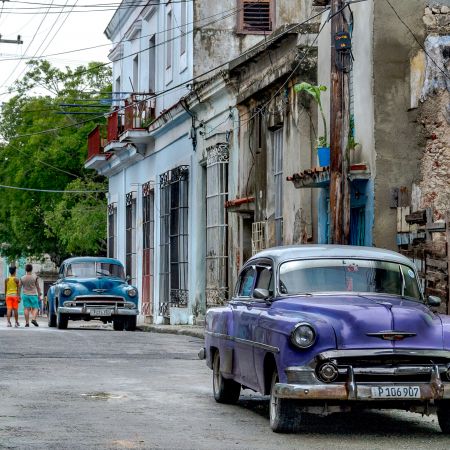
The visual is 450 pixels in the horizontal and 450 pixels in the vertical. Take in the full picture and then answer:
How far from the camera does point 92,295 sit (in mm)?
30375

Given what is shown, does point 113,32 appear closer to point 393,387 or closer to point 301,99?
point 301,99

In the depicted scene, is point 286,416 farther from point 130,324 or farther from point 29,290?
point 29,290

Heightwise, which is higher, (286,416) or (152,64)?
(152,64)

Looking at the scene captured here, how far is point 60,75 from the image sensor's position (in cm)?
5769

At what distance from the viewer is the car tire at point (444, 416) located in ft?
34.7

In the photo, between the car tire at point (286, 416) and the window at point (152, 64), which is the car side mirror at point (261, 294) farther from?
the window at point (152, 64)

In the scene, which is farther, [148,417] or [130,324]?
[130,324]

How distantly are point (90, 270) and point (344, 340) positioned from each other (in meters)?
21.7

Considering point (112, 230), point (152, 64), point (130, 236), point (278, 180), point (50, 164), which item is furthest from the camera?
point (50, 164)

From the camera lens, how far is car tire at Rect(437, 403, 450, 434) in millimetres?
10586

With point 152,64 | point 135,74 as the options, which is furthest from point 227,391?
point 135,74

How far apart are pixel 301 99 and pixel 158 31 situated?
13.9m

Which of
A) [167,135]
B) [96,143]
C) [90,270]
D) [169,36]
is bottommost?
[90,270]

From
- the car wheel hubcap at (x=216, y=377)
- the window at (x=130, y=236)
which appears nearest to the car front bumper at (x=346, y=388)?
the car wheel hubcap at (x=216, y=377)
